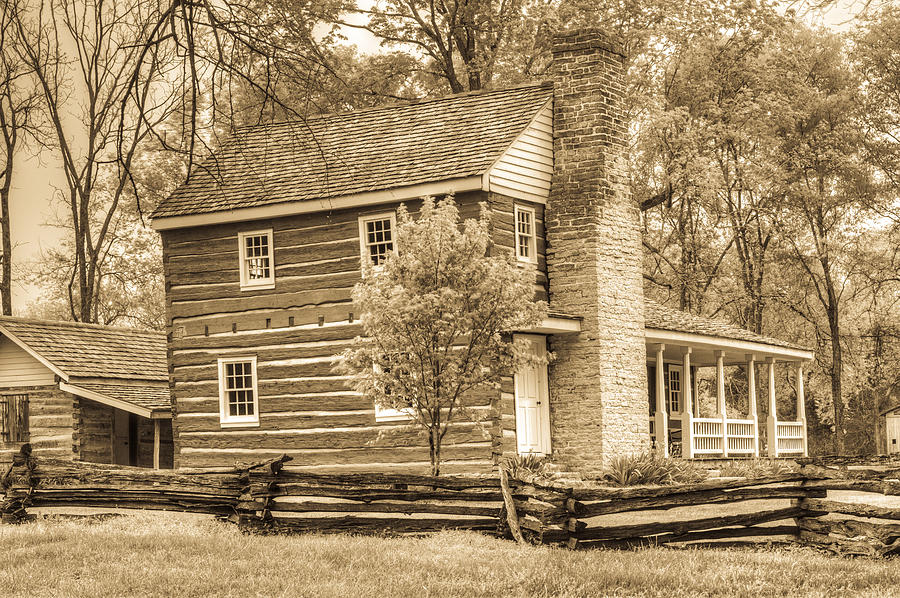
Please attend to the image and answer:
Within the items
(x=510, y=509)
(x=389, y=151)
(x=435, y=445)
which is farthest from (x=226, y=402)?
(x=510, y=509)

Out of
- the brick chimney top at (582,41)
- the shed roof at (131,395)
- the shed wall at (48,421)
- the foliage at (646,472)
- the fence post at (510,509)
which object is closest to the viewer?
the fence post at (510,509)

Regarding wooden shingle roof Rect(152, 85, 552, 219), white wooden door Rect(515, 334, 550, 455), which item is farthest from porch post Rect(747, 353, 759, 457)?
wooden shingle roof Rect(152, 85, 552, 219)

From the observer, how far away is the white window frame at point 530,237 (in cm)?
2300

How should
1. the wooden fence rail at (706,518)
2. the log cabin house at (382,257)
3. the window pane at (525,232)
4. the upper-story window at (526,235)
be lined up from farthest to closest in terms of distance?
the window pane at (525,232)
the upper-story window at (526,235)
the log cabin house at (382,257)
the wooden fence rail at (706,518)

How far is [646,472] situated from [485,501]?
840 centimetres

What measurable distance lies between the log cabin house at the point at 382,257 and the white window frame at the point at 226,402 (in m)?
A: 0.03

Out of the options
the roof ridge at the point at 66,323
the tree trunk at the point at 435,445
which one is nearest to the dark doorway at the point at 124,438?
the roof ridge at the point at 66,323

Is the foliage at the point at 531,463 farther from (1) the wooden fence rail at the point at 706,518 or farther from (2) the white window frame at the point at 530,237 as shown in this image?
(1) the wooden fence rail at the point at 706,518

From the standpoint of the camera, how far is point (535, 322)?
19.6 metres

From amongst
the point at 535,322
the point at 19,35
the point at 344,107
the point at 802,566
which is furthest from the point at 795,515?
the point at 344,107

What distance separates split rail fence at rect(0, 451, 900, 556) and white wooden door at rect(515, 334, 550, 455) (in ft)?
20.9

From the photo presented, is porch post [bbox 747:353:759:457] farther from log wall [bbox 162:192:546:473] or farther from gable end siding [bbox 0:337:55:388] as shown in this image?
gable end siding [bbox 0:337:55:388]

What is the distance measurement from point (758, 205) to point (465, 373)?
2249cm

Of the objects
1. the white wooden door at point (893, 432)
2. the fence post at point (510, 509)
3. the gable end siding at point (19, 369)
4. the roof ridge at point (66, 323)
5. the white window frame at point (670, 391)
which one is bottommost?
the white wooden door at point (893, 432)
